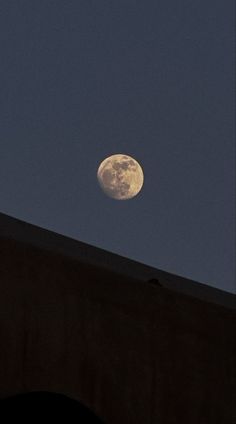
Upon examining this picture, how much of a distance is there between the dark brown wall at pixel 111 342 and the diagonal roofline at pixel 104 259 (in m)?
0.32

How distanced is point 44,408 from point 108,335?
2.19 metres

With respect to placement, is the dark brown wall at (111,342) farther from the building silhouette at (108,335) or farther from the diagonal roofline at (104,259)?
the diagonal roofline at (104,259)

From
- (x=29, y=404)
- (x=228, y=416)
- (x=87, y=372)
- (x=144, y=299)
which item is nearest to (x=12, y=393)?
(x=29, y=404)

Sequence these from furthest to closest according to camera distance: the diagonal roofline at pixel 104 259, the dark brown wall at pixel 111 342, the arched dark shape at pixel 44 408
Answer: the diagonal roofline at pixel 104 259, the dark brown wall at pixel 111 342, the arched dark shape at pixel 44 408

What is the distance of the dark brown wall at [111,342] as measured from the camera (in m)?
10.9

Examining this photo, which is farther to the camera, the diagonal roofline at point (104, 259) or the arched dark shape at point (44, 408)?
the diagonal roofline at point (104, 259)

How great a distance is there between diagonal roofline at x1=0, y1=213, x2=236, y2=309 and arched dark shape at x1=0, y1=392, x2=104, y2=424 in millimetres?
1812

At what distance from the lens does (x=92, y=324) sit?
468 inches

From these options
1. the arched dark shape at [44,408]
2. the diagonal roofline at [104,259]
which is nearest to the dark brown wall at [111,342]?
the diagonal roofline at [104,259]

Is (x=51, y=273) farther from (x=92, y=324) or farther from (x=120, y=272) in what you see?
(x=120, y=272)

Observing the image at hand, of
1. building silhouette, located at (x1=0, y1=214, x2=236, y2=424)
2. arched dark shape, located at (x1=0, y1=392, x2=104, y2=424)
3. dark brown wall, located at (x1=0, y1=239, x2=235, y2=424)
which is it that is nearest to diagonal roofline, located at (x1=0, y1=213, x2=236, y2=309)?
building silhouette, located at (x1=0, y1=214, x2=236, y2=424)

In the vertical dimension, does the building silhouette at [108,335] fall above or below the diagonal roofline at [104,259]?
below

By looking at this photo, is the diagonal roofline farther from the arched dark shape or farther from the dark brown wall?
the arched dark shape

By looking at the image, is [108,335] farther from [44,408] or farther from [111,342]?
[44,408]
